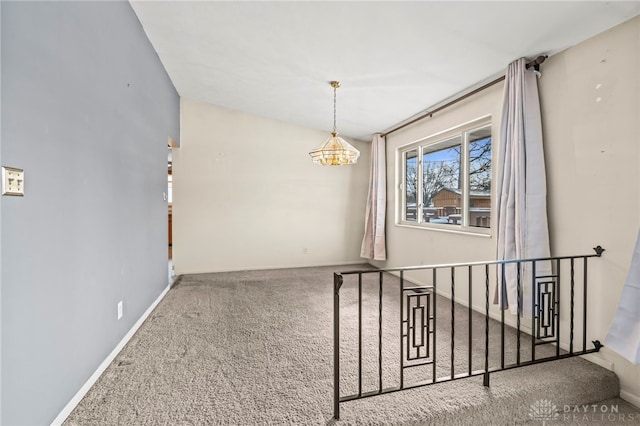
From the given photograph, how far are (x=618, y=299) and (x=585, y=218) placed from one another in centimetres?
56

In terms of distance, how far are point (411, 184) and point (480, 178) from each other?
134cm

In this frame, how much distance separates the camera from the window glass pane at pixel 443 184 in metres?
3.62

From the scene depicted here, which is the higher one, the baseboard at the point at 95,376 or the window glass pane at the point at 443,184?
the window glass pane at the point at 443,184

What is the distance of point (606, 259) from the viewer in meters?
2.04

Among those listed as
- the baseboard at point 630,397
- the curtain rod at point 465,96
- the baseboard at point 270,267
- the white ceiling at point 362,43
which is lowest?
the baseboard at point 630,397

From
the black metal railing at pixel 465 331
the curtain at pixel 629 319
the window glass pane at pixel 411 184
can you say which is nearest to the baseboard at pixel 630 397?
the black metal railing at pixel 465 331

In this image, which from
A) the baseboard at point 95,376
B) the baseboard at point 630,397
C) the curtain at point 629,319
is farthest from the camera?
the baseboard at point 630,397

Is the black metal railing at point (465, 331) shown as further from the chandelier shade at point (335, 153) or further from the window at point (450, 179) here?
the chandelier shade at point (335, 153)

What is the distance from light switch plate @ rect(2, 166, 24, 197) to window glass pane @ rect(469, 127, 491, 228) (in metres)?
3.55

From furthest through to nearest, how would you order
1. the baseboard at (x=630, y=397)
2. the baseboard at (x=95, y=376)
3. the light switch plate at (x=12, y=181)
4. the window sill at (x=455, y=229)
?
1. the window sill at (x=455, y=229)
2. the baseboard at (x=630, y=397)
3. the baseboard at (x=95, y=376)
4. the light switch plate at (x=12, y=181)

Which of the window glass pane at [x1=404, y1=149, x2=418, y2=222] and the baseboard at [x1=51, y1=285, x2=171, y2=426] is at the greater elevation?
the window glass pane at [x1=404, y1=149, x2=418, y2=222]

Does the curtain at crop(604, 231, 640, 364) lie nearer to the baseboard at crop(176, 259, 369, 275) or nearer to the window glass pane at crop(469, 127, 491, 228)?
the window glass pane at crop(469, 127, 491, 228)

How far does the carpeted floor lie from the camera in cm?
159

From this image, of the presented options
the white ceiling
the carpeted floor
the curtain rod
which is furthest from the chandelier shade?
the carpeted floor
